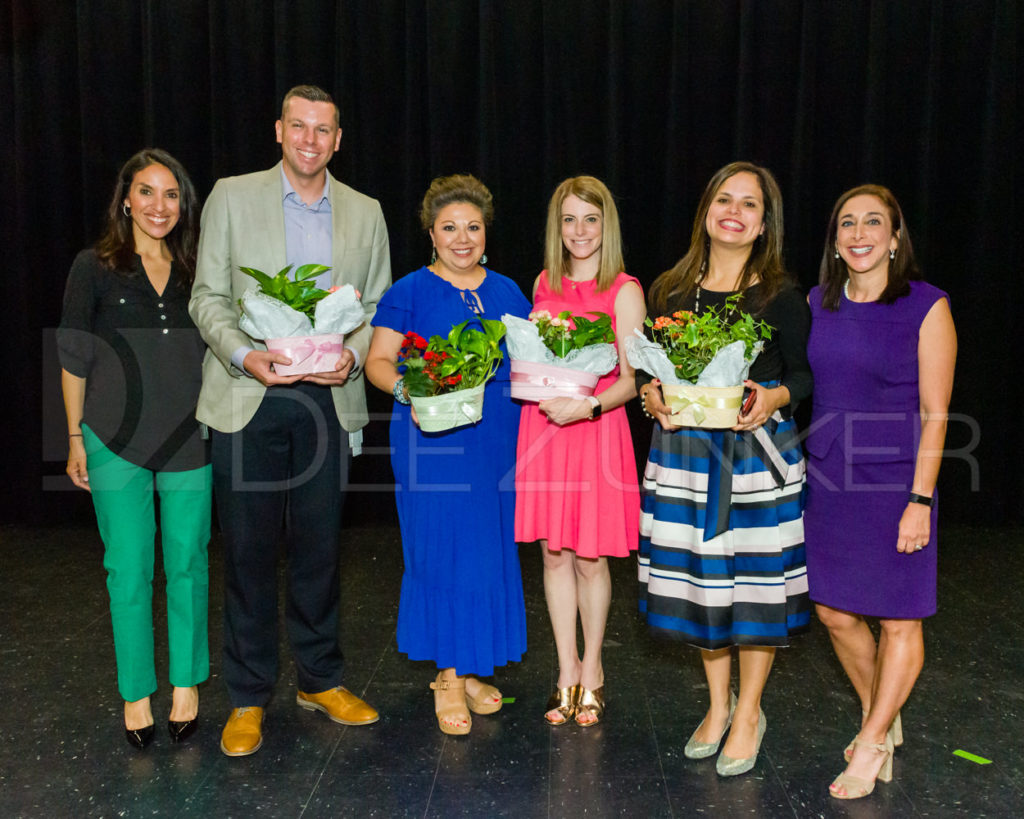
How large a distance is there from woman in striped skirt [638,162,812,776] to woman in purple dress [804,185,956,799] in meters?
0.07

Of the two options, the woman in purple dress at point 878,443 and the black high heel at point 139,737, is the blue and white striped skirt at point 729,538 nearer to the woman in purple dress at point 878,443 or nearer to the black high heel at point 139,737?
the woman in purple dress at point 878,443

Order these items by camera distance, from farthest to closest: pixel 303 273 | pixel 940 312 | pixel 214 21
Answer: pixel 214 21 → pixel 303 273 → pixel 940 312

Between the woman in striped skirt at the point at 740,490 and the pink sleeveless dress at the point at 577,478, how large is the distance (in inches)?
7.5

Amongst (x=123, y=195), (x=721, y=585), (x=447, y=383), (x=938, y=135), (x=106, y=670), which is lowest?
(x=106, y=670)

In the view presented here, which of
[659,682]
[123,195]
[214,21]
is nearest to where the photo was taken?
[123,195]

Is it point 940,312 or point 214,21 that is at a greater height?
point 214,21

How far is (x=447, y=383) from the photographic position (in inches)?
91.3

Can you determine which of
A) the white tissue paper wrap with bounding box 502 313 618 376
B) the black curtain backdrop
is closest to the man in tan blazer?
the white tissue paper wrap with bounding box 502 313 618 376

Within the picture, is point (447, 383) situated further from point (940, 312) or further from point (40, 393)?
point (40, 393)

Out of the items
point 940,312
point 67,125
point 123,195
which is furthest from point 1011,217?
point 67,125

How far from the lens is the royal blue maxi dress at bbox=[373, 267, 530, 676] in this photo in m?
2.54

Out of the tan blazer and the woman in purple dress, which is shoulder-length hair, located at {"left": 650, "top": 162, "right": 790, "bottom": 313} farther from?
the tan blazer

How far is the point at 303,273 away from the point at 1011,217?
454 centimetres

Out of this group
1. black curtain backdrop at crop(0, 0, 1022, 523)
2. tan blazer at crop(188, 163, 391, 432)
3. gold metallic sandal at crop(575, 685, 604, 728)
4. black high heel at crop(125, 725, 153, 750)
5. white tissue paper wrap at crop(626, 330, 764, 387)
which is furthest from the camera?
black curtain backdrop at crop(0, 0, 1022, 523)
